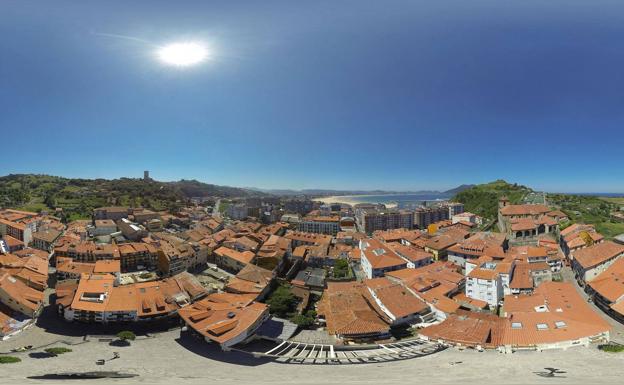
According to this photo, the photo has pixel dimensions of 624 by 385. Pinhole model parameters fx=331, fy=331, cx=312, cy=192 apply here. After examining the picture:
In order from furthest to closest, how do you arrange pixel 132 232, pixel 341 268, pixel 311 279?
pixel 132 232
pixel 341 268
pixel 311 279

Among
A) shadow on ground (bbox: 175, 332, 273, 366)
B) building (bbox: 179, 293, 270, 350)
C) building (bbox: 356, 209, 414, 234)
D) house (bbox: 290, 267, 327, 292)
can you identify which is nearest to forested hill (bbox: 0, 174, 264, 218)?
building (bbox: 356, 209, 414, 234)

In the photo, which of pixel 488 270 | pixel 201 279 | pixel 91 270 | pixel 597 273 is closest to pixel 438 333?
pixel 488 270

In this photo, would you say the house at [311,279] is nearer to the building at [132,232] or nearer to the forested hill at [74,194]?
the building at [132,232]

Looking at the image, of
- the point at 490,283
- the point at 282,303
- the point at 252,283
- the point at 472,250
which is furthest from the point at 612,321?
the point at 252,283

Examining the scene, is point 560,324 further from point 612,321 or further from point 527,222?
point 527,222

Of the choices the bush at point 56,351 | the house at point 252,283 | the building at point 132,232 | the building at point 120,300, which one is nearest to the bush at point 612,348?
the house at point 252,283

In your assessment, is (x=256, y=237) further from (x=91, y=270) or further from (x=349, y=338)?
(x=349, y=338)
